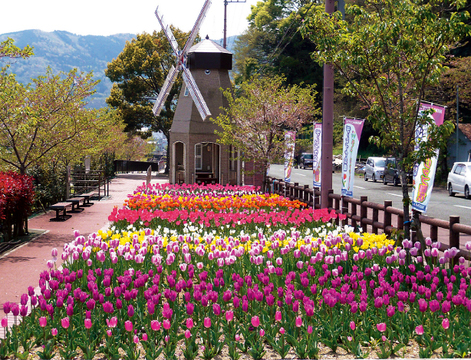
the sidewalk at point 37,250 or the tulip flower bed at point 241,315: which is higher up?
the tulip flower bed at point 241,315

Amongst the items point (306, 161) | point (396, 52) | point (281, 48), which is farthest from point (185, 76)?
point (306, 161)

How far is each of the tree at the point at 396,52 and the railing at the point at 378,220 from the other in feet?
2.28

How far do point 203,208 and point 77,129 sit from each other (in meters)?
5.34

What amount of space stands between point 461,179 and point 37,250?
21.0 m

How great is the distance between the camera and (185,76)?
29.3m

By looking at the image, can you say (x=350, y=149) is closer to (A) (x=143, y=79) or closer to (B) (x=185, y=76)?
(B) (x=185, y=76)

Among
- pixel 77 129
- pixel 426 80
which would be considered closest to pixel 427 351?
pixel 426 80

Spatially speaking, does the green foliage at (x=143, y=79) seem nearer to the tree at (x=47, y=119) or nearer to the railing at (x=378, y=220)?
the railing at (x=378, y=220)

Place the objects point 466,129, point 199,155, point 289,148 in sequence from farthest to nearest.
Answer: point 466,129
point 199,155
point 289,148

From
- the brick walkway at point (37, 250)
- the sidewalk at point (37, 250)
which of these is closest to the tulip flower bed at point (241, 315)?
the brick walkway at point (37, 250)

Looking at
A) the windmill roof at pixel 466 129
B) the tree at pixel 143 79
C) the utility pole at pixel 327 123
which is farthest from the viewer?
the tree at pixel 143 79

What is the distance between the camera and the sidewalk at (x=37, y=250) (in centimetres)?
846

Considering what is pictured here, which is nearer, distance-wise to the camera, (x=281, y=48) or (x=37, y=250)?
(x=37, y=250)

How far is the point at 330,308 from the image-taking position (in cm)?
553
